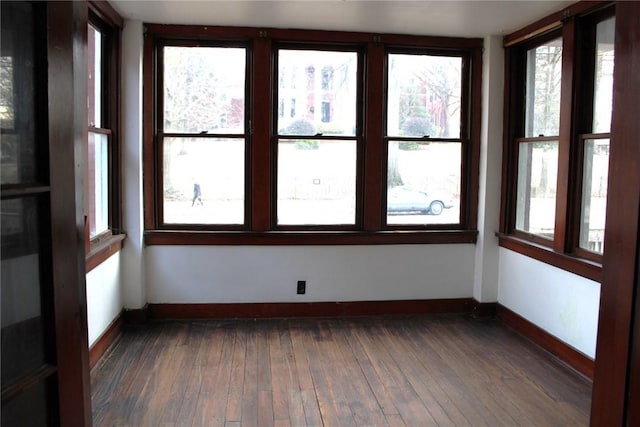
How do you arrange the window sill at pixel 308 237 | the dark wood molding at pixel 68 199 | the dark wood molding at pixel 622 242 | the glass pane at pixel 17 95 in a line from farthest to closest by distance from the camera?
the window sill at pixel 308 237 → the dark wood molding at pixel 622 242 → the dark wood molding at pixel 68 199 → the glass pane at pixel 17 95

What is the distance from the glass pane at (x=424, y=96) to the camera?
4.23 meters

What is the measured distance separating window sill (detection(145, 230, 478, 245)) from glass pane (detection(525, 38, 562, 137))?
3.30 ft

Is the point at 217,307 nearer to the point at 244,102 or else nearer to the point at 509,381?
the point at 244,102

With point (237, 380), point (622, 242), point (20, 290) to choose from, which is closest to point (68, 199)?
point (20, 290)

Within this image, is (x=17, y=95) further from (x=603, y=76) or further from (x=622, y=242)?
(x=603, y=76)

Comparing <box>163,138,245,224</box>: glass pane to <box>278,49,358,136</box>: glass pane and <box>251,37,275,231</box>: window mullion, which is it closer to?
<box>251,37,275,231</box>: window mullion

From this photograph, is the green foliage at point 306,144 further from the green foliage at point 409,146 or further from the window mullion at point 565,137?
the window mullion at point 565,137

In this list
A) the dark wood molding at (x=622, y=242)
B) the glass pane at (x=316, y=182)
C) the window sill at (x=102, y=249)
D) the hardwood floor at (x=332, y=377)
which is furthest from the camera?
the glass pane at (x=316, y=182)

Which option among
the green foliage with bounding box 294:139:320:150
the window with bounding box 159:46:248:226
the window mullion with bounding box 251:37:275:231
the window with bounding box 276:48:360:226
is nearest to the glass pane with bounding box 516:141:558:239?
the window with bounding box 276:48:360:226

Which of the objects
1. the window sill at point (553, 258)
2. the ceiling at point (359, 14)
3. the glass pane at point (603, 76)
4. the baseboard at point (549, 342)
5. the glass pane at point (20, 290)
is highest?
the ceiling at point (359, 14)

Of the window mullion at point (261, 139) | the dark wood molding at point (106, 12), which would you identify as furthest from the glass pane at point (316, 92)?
the dark wood molding at point (106, 12)

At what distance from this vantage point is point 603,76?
10.5 feet

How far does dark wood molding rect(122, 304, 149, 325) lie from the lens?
156 inches

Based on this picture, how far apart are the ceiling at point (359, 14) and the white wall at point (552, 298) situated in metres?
1.74
